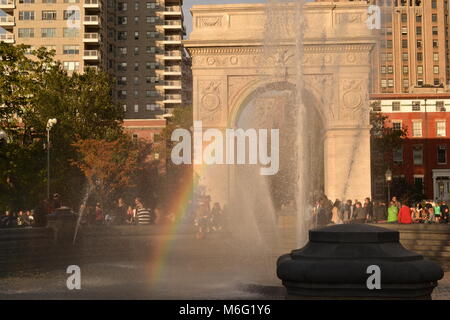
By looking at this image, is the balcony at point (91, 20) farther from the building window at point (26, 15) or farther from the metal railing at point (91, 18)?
the building window at point (26, 15)

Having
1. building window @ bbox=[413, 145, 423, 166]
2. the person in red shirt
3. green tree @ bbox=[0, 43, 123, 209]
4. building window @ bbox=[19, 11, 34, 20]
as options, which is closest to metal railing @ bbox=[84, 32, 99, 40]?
building window @ bbox=[19, 11, 34, 20]

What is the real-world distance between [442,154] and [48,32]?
4781 centimetres

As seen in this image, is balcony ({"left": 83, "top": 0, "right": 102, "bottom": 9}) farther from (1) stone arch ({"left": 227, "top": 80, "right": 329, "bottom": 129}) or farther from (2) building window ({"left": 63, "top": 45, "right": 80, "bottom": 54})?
(1) stone arch ({"left": 227, "top": 80, "right": 329, "bottom": 129})

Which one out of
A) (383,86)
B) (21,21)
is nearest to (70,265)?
(21,21)

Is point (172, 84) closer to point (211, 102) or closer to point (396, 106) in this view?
point (396, 106)

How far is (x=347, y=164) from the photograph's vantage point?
37906 mm

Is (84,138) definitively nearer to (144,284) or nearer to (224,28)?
(224,28)

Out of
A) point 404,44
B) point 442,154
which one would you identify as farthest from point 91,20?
point 404,44

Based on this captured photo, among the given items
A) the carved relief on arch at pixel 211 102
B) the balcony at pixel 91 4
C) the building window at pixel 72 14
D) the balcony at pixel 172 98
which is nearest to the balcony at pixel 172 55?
the balcony at pixel 172 98

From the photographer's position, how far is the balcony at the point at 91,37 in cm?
7931

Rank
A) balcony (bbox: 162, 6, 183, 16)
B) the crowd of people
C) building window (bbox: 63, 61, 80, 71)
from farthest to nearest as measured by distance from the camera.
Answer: balcony (bbox: 162, 6, 183, 16) < building window (bbox: 63, 61, 80, 71) < the crowd of people

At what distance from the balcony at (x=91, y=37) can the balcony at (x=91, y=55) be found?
1278mm

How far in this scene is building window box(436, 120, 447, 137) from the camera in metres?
68.7
